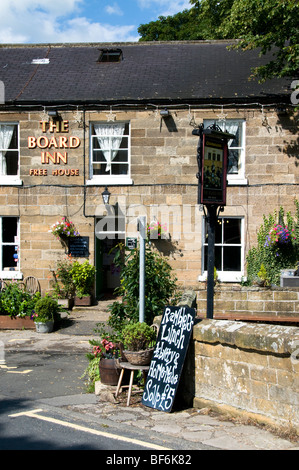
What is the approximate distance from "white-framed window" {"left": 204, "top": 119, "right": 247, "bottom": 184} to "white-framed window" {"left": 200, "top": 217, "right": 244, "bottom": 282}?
119 centimetres

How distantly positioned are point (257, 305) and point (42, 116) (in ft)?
27.2

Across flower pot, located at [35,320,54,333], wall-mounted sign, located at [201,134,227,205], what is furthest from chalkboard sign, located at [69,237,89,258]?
wall-mounted sign, located at [201,134,227,205]

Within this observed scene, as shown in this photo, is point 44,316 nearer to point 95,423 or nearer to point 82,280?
point 82,280

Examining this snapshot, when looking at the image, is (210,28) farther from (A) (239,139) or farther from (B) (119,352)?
(B) (119,352)

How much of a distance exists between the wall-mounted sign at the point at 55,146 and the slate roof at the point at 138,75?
2.35ft

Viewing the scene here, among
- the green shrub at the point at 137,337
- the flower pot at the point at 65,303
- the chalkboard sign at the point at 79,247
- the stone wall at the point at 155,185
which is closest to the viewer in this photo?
the green shrub at the point at 137,337

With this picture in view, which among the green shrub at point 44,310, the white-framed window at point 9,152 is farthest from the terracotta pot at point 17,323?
the white-framed window at point 9,152

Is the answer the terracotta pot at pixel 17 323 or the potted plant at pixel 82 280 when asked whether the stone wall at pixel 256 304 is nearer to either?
the potted plant at pixel 82 280

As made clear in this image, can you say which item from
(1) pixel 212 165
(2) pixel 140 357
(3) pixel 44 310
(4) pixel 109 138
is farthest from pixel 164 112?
(2) pixel 140 357

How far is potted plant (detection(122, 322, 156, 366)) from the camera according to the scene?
668cm

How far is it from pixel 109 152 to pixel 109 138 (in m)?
0.41

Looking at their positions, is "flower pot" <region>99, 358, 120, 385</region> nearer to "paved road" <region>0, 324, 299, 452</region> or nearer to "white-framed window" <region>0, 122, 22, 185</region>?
"paved road" <region>0, 324, 299, 452</region>

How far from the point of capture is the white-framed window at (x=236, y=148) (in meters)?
14.2
